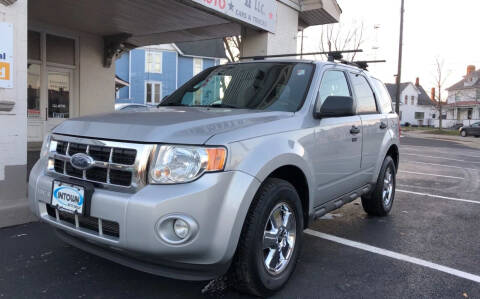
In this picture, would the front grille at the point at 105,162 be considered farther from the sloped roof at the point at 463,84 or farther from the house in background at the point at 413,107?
the house in background at the point at 413,107

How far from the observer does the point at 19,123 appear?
4637 millimetres

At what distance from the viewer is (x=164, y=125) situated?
102 inches

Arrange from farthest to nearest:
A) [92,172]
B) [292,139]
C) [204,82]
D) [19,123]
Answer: [19,123] → [204,82] → [292,139] → [92,172]

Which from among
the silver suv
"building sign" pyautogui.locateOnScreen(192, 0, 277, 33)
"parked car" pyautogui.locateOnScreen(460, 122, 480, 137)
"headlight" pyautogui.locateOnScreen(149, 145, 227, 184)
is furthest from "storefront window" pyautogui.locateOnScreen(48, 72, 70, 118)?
"parked car" pyautogui.locateOnScreen(460, 122, 480, 137)

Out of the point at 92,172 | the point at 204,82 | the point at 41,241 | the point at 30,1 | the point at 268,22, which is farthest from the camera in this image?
the point at 268,22

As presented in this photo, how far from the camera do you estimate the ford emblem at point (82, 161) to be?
268 cm

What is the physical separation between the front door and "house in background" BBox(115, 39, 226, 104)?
20.0 m

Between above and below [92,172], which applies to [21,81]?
above

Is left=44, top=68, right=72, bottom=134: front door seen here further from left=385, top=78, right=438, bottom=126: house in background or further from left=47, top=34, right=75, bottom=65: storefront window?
left=385, top=78, right=438, bottom=126: house in background

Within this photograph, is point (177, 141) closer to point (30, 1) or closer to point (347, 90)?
point (347, 90)

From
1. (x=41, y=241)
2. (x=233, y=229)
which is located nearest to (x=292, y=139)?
(x=233, y=229)

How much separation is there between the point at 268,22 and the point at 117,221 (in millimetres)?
7263

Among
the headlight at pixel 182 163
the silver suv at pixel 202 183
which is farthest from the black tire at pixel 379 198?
the headlight at pixel 182 163

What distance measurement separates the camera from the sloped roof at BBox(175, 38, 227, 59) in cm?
3375
